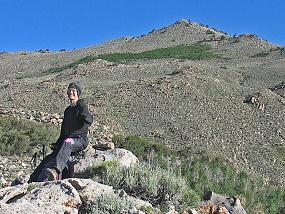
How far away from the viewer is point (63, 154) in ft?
28.3

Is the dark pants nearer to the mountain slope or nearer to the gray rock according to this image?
the gray rock

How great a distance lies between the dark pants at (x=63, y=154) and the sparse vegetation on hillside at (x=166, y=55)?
40554mm

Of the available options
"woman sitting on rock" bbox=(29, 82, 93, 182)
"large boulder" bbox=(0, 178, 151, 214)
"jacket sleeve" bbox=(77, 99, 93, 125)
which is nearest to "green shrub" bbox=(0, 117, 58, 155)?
"woman sitting on rock" bbox=(29, 82, 93, 182)

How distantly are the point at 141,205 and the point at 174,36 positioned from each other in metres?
60.1

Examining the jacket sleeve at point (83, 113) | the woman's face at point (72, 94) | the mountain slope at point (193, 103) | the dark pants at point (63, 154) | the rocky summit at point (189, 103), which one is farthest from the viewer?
the mountain slope at point (193, 103)

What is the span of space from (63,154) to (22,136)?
28.6 feet

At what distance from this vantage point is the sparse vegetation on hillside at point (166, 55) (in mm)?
50866

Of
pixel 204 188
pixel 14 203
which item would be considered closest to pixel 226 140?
pixel 204 188

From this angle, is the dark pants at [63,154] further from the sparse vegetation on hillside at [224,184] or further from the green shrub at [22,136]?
the green shrub at [22,136]

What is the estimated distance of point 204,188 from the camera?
1348 cm

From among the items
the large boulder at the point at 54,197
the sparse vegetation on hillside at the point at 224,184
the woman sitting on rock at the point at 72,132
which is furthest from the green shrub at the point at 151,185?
the sparse vegetation on hillside at the point at 224,184

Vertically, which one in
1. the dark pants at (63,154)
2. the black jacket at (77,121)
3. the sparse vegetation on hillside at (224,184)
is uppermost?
the black jacket at (77,121)

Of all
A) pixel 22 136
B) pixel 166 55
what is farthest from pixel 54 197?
pixel 166 55

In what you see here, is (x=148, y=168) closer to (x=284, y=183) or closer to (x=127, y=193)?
(x=127, y=193)
